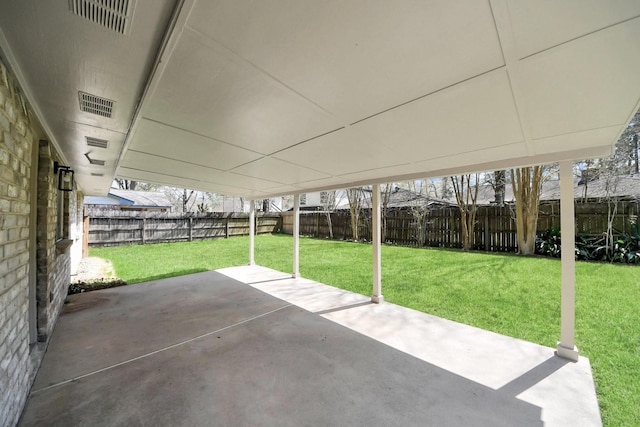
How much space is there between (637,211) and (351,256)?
7733mm

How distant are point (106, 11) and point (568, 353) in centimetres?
419

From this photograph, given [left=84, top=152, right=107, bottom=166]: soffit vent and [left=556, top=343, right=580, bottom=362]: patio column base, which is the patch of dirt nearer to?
[left=84, top=152, right=107, bottom=166]: soffit vent

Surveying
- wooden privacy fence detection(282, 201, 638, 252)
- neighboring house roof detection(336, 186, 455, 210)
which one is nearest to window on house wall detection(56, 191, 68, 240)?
wooden privacy fence detection(282, 201, 638, 252)

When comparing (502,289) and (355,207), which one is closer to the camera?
(502,289)

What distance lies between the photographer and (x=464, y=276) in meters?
5.91

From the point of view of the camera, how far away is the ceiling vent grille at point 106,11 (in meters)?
0.90

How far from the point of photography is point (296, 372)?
2449mm

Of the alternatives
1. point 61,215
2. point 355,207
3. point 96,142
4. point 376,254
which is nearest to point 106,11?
point 96,142

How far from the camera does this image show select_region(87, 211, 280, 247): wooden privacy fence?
1095 cm

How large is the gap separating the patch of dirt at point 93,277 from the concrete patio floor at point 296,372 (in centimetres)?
143

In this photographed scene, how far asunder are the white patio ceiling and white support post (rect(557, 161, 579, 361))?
31 cm

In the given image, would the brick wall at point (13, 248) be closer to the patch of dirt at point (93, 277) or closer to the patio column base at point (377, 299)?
the patch of dirt at point (93, 277)

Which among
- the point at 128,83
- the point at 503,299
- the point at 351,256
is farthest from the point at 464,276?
the point at 128,83

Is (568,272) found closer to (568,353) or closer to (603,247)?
(568,353)
